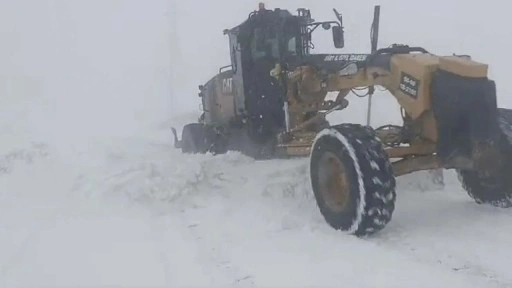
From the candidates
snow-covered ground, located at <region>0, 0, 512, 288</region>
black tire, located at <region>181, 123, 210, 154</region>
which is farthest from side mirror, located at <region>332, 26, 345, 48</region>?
black tire, located at <region>181, 123, 210, 154</region>

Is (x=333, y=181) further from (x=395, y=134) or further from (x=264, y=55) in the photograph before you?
(x=264, y=55)

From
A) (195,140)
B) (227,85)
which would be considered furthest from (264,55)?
(195,140)

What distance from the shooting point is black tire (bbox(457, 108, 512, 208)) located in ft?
22.2

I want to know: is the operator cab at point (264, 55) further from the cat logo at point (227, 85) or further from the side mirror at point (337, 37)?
the side mirror at point (337, 37)

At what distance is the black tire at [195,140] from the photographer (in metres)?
11.9

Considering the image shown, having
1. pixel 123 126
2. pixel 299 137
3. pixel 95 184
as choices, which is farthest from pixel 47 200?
pixel 123 126

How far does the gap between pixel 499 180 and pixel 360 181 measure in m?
1.70

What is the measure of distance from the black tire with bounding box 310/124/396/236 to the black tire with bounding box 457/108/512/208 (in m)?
1.30

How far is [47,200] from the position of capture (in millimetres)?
8469

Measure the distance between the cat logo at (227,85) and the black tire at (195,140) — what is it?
92 cm

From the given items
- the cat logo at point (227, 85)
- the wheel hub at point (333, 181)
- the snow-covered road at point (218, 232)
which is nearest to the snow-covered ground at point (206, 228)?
the snow-covered road at point (218, 232)

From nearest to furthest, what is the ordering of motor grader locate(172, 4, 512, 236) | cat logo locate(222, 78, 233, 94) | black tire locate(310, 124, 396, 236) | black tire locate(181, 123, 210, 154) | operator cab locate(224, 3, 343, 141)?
black tire locate(310, 124, 396, 236) < motor grader locate(172, 4, 512, 236) < operator cab locate(224, 3, 343, 141) < cat logo locate(222, 78, 233, 94) < black tire locate(181, 123, 210, 154)

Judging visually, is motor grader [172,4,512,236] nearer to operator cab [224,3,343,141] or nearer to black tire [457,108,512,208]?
black tire [457,108,512,208]

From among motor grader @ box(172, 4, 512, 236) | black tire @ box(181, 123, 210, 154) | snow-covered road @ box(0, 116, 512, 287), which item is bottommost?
snow-covered road @ box(0, 116, 512, 287)
